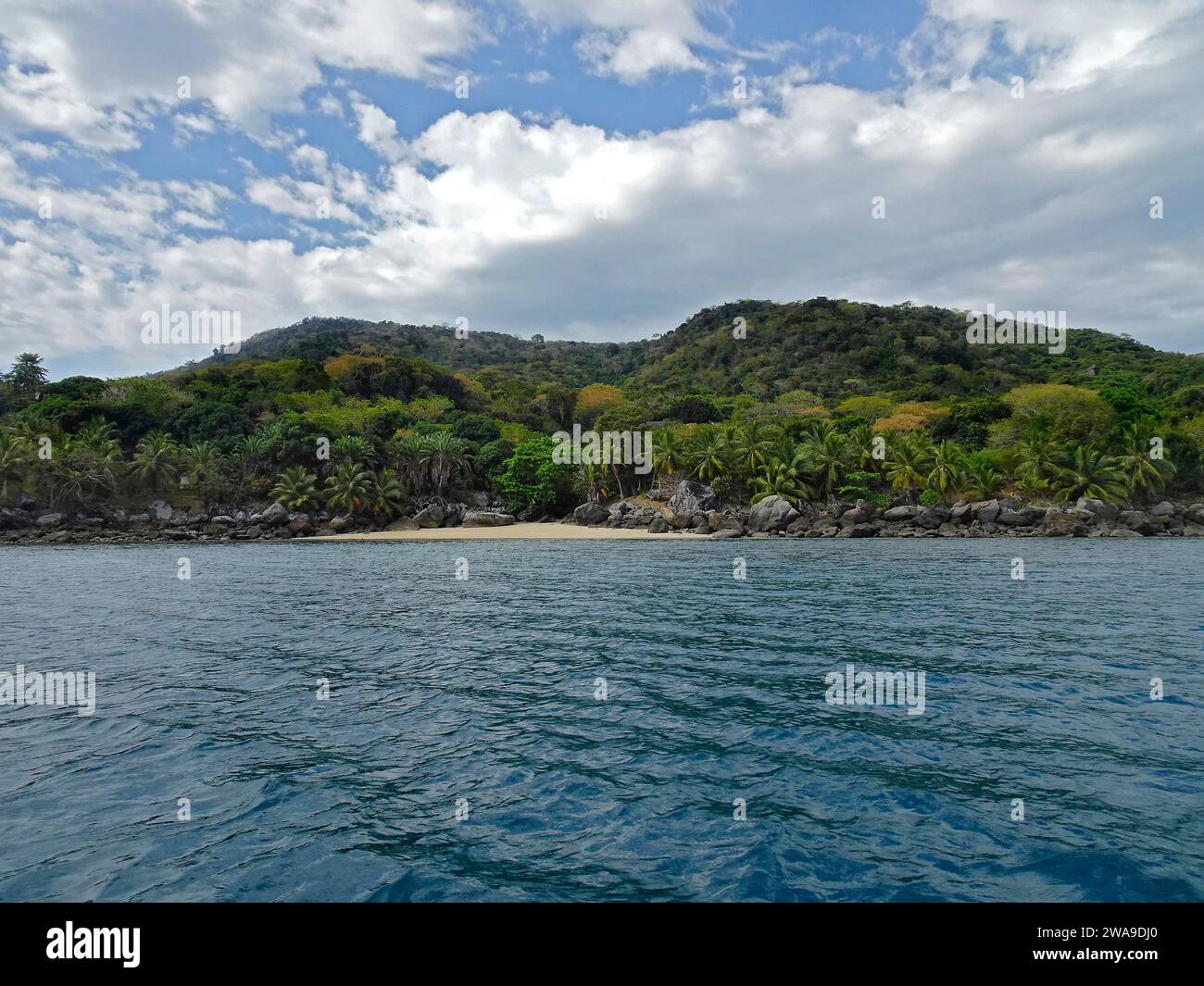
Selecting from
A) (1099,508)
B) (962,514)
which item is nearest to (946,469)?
(962,514)

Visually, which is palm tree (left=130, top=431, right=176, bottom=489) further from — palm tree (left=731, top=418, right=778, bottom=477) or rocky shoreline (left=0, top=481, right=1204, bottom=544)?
palm tree (left=731, top=418, right=778, bottom=477)

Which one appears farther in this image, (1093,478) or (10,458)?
(10,458)

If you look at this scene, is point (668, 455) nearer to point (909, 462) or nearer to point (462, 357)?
point (909, 462)

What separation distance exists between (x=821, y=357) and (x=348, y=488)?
11101 centimetres

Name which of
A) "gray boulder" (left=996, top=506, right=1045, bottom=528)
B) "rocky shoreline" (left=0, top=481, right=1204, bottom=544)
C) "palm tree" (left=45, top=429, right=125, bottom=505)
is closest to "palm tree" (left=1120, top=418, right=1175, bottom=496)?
"rocky shoreline" (left=0, top=481, right=1204, bottom=544)

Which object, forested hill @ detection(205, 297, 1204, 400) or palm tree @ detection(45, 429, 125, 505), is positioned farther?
forested hill @ detection(205, 297, 1204, 400)

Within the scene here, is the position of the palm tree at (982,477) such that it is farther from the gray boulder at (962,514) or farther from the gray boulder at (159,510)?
the gray boulder at (159,510)

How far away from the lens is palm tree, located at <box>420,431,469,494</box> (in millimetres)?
69625


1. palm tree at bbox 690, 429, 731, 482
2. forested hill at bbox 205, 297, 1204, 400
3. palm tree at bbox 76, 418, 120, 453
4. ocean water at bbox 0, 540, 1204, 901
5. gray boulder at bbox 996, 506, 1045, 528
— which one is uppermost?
forested hill at bbox 205, 297, 1204, 400

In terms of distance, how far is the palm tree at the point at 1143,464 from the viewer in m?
57.4

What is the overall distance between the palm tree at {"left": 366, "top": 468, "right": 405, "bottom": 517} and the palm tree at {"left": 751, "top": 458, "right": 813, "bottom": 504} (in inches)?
1433

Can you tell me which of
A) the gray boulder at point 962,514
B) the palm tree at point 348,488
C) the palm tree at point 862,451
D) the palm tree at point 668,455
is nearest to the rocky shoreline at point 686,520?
the gray boulder at point 962,514

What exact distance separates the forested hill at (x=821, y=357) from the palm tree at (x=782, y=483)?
168 feet

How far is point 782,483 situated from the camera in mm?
63844
